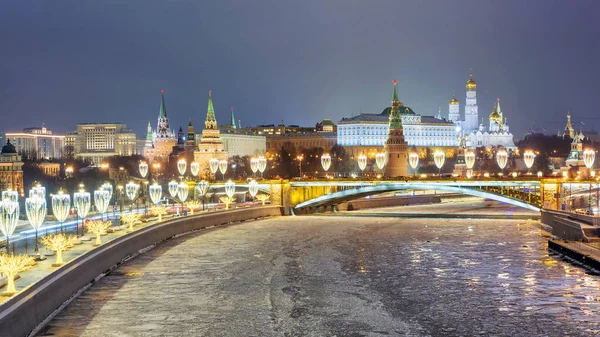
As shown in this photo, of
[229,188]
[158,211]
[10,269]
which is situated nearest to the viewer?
[10,269]

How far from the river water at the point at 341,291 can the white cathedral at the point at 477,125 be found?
9520 cm

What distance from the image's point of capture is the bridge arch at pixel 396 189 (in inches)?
1597

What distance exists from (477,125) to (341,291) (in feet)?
364

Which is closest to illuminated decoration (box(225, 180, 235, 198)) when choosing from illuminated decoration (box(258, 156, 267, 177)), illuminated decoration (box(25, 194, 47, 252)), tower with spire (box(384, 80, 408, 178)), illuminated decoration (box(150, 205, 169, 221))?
illuminated decoration (box(258, 156, 267, 177))

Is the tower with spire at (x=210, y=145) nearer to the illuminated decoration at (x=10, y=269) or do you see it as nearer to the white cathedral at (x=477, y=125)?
the white cathedral at (x=477, y=125)

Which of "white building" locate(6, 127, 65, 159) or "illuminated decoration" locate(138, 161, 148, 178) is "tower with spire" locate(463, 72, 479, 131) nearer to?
"white building" locate(6, 127, 65, 159)

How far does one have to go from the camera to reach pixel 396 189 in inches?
1750

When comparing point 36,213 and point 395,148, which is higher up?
point 395,148

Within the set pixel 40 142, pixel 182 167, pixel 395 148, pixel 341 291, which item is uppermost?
pixel 40 142

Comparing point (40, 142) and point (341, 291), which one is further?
point (40, 142)

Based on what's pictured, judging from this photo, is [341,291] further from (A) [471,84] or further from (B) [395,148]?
(A) [471,84]

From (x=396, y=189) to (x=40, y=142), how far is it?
10489 centimetres

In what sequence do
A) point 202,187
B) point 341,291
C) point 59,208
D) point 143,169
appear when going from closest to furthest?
point 341,291 < point 59,208 < point 202,187 < point 143,169

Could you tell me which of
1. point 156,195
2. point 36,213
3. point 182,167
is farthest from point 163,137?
point 36,213
